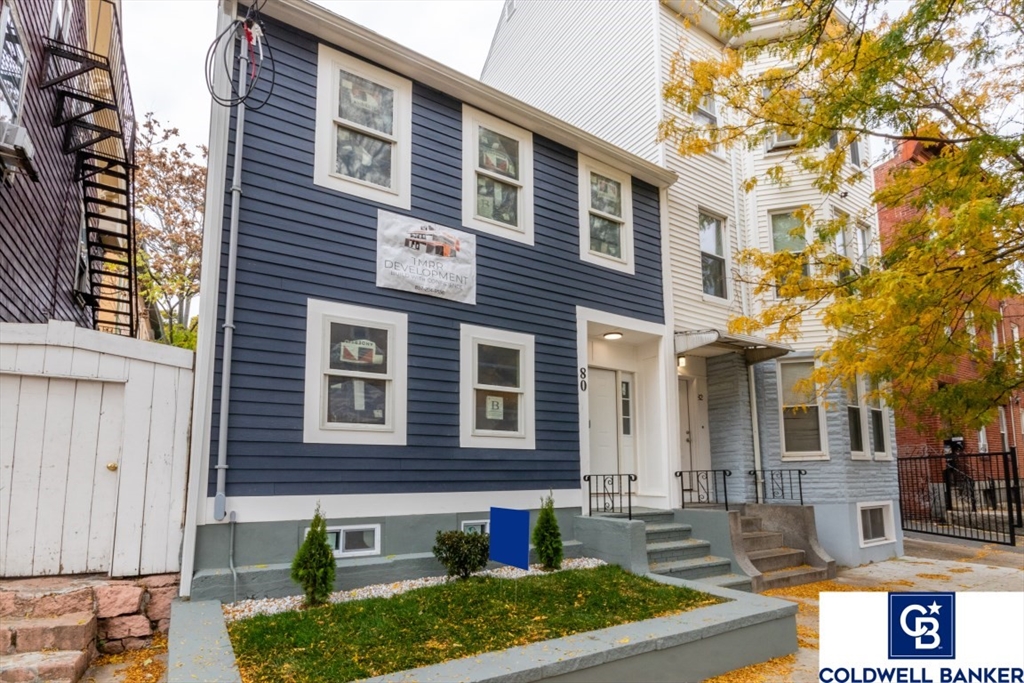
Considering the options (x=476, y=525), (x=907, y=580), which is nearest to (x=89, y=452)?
(x=476, y=525)

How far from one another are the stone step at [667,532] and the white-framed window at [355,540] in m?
3.59

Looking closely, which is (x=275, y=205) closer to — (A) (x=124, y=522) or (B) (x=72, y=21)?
(A) (x=124, y=522)

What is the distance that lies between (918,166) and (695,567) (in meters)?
5.38

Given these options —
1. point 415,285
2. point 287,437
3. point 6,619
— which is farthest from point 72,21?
point 6,619

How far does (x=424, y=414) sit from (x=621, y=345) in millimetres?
4010

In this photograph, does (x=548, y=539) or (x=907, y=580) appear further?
(x=907, y=580)

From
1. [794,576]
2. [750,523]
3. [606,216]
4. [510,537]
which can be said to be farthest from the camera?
[750,523]

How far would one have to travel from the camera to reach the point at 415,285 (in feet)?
23.8

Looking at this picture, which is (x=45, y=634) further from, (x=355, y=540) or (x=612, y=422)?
(x=612, y=422)

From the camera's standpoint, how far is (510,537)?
5.89 meters

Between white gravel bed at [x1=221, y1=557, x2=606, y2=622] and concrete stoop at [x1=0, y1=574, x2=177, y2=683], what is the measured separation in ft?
2.01

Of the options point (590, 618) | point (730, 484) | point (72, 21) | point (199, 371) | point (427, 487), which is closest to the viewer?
point (590, 618)

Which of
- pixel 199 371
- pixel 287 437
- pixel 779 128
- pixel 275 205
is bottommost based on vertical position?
pixel 287 437

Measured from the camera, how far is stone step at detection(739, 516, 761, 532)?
31.3 feet
